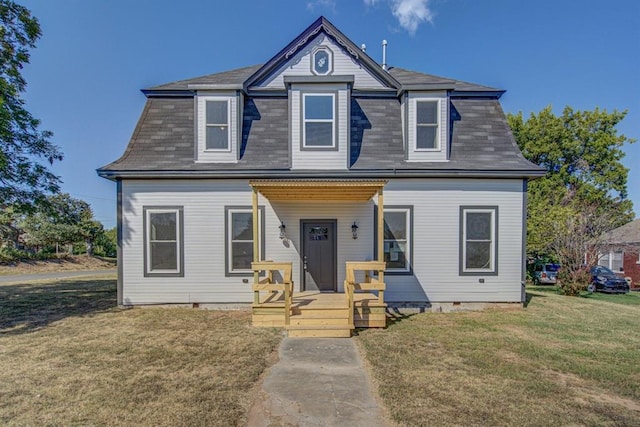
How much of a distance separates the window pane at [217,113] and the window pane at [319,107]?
2.19 meters

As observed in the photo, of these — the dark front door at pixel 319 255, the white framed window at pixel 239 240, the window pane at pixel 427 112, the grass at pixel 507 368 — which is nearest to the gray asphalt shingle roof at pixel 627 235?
the grass at pixel 507 368

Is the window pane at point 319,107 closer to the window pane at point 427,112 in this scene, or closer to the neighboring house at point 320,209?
the neighboring house at point 320,209

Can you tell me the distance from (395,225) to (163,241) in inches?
242

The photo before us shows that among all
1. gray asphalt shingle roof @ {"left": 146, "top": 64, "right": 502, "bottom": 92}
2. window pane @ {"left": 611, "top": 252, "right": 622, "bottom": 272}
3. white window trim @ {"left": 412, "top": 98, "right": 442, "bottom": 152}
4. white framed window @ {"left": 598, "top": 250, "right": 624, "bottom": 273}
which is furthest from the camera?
window pane @ {"left": 611, "top": 252, "right": 622, "bottom": 272}

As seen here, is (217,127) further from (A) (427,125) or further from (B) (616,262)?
(B) (616,262)

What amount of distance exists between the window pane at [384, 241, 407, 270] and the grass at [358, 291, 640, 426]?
133 centimetres

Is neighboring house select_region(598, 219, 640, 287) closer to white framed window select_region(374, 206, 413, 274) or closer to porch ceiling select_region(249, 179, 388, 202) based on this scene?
white framed window select_region(374, 206, 413, 274)

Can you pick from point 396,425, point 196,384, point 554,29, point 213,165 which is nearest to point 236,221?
point 213,165

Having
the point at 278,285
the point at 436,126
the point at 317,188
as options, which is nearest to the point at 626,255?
the point at 436,126

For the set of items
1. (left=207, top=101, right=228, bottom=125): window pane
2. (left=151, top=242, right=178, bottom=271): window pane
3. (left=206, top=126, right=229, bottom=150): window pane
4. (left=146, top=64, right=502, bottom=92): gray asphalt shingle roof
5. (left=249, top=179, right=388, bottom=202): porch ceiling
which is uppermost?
(left=146, top=64, right=502, bottom=92): gray asphalt shingle roof

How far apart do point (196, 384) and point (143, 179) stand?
19.4 feet

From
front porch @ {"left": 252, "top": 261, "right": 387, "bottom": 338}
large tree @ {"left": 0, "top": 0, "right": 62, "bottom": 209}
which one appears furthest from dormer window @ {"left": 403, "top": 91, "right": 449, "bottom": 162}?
large tree @ {"left": 0, "top": 0, "right": 62, "bottom": 209}

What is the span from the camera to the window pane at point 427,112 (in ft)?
27.5

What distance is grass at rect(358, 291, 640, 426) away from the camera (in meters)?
3.45
